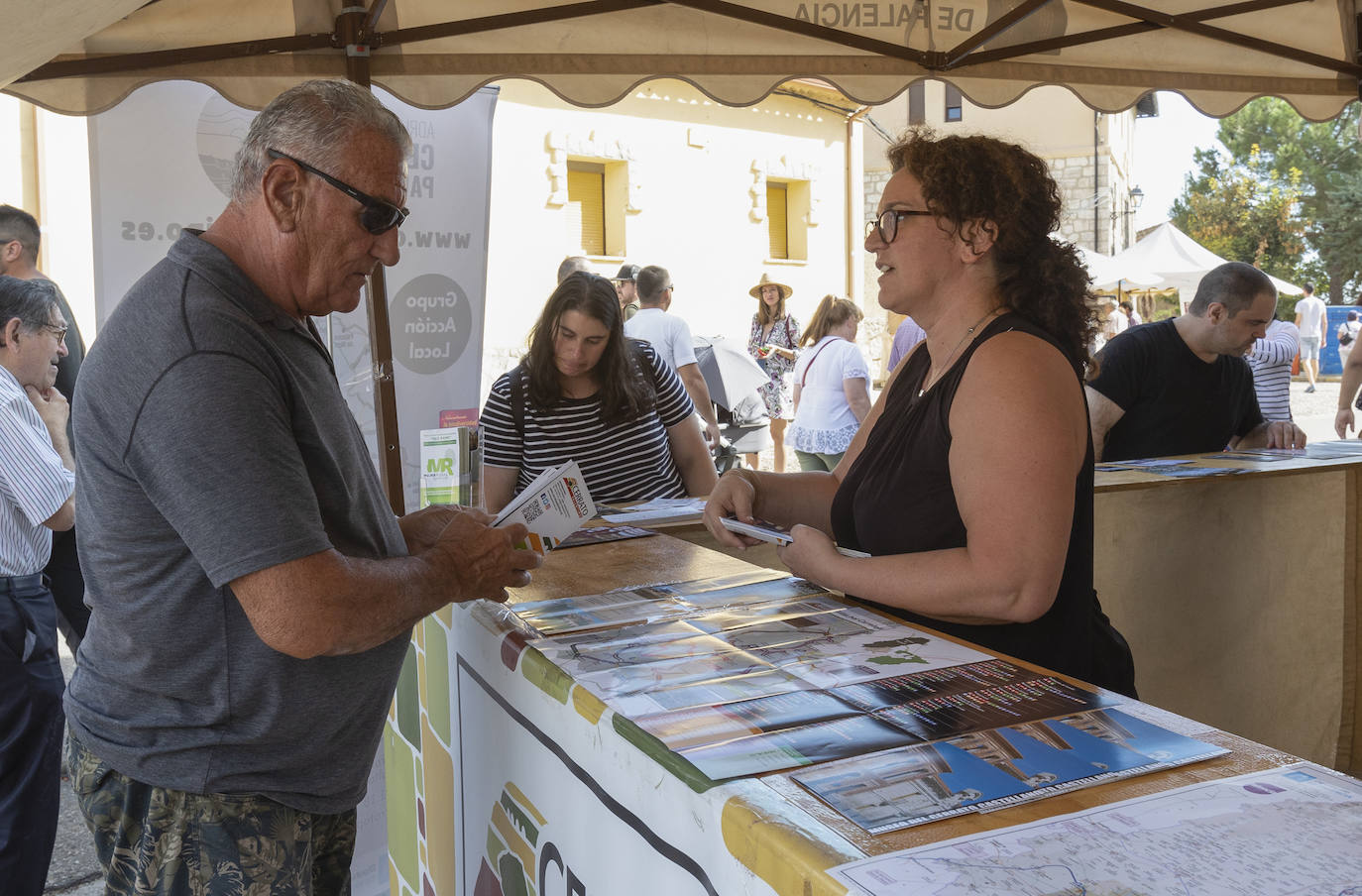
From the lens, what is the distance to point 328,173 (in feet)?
4.91

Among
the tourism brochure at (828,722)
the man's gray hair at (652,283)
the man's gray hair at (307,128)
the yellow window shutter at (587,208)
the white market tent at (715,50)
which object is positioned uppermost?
the yellow window shutter at (587,208)

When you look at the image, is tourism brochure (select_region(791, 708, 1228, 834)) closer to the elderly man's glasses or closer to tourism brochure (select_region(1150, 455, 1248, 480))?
tourism brochure (select_region(1150, 455, 1248, 480))

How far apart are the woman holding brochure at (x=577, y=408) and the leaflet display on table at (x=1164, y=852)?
262cm

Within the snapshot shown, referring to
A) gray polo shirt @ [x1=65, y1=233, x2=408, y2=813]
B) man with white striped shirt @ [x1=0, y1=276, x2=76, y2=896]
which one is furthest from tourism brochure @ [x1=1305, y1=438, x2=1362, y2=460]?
man with white striped shirt @ [x1=0, y1=276, x2=76, y2=896]

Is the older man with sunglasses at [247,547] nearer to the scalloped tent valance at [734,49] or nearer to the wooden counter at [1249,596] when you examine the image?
the scalloped tent valance at [734,49]

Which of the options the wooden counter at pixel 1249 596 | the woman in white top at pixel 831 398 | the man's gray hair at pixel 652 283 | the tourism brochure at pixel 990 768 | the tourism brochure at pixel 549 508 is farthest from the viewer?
the woman in white top at pixel 831 398

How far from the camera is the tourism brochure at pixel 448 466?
2.32 metres

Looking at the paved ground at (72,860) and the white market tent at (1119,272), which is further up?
the white market tent at (1119,272)

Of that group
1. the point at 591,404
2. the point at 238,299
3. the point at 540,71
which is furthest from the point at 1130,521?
the point at 238,299

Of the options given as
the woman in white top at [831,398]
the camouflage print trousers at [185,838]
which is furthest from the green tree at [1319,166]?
the camouflage print trousers at [185,838]

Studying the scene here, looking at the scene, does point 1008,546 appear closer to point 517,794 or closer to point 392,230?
point 517,794

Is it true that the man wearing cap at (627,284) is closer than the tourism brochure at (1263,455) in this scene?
No

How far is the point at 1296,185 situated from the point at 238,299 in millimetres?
46365

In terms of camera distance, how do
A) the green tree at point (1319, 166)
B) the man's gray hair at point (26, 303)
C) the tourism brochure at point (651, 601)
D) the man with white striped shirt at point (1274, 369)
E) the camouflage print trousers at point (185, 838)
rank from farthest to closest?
1. the green tree at point (1319, 166)
2. the man with white striped shirt at point (1274, 369)
3. the man's gray hair at point (26, 303)
4. the tourism brochure at point (651, 601)
5. the camouflage print trousers at point (185, 838)
